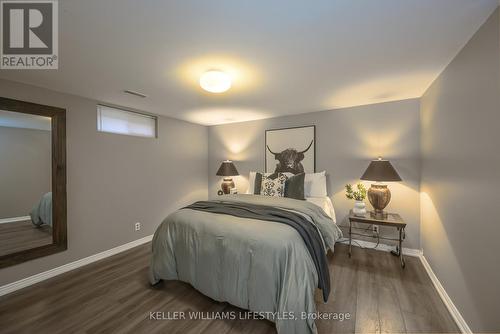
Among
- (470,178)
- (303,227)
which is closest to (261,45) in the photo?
(303,227)

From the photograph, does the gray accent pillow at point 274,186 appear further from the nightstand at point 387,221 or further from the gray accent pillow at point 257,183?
the nightstand at point 387,221

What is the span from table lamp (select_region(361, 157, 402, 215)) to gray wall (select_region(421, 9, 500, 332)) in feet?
1.56

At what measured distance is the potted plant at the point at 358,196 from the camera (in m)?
2.75

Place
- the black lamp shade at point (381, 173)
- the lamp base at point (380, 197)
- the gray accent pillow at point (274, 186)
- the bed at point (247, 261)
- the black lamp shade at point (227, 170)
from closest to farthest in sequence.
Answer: the bed at point (247, 261) → the black lamp shade at point (381, 173) → the lamp base at point (380, 197) → the gray accent pillow at point (274, 186) → the black lamp shade at point (227, 170)

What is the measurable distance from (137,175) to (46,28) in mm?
2262

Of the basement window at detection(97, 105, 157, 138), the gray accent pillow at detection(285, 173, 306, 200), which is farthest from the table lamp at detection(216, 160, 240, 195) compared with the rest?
the basement window at detection(97, 105, 157, 138)

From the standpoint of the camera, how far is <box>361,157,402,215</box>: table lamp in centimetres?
254

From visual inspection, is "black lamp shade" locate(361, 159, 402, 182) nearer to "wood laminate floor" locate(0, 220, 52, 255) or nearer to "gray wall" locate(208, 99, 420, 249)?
"gray wall" locate(208, 99, 420, 249)

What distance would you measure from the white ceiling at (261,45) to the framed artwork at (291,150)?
41.2 inches

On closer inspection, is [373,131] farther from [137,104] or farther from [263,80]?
[137,104]

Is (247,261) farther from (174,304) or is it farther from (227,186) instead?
(227,186)

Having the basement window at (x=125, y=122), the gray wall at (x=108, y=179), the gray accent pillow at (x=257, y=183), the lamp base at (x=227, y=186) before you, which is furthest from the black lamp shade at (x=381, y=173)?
the basement window at (x=125, y=122)

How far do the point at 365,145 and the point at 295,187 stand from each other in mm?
1296

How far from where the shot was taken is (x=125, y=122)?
10.3ft
